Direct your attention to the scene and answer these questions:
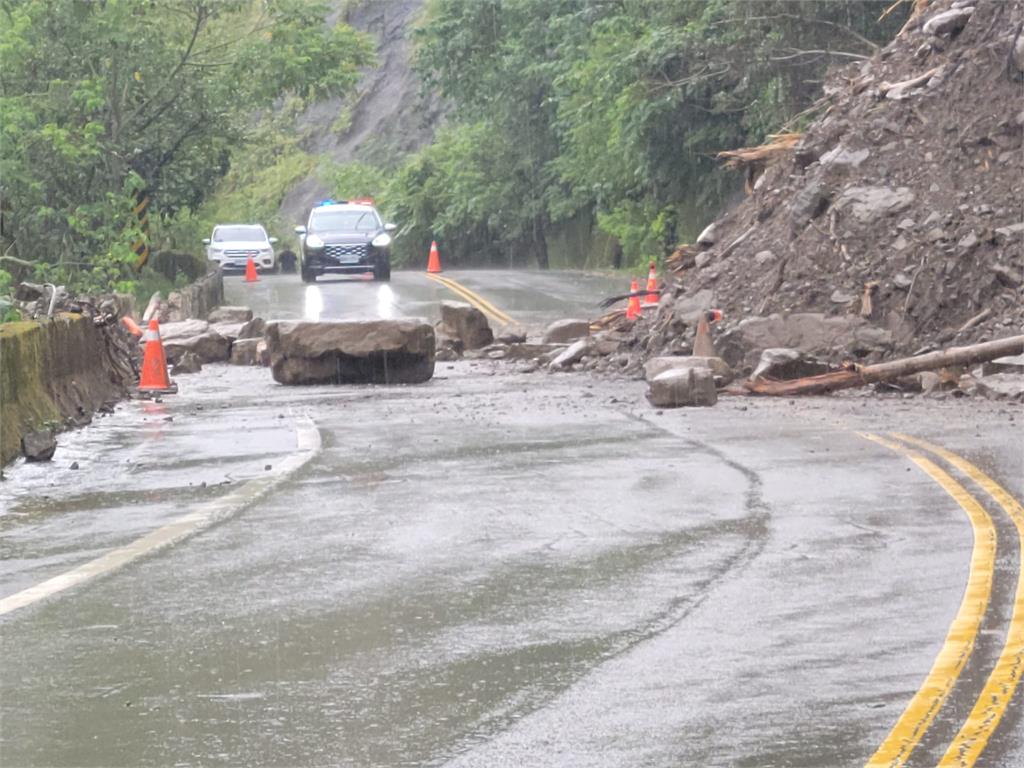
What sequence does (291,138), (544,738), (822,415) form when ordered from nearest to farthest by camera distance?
1. (544,738)
2. (822,415)
3. (291,138)

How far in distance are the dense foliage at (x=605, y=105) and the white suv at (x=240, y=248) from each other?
856cm

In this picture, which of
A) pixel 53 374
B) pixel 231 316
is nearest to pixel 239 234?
pixel 231 316

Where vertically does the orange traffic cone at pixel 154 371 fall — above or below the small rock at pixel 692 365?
below

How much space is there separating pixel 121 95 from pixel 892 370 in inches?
1170

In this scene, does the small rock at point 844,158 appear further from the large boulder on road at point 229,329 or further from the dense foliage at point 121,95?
the dense foliage at point 121,95

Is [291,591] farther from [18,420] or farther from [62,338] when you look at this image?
[62,338]

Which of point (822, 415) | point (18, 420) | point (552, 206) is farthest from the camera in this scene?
point (552, 206)

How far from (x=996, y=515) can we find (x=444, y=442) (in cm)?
534

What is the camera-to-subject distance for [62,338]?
16.8m

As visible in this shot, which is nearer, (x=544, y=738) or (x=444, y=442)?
(x=544, y=738)

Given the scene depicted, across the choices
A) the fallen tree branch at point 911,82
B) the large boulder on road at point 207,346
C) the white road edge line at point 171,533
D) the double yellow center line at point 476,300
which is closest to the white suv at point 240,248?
the double yellow center line at point 476,300

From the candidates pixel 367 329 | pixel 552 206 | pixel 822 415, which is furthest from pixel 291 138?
pixel 822 415

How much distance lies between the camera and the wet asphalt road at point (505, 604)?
604cm

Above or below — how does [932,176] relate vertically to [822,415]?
above
